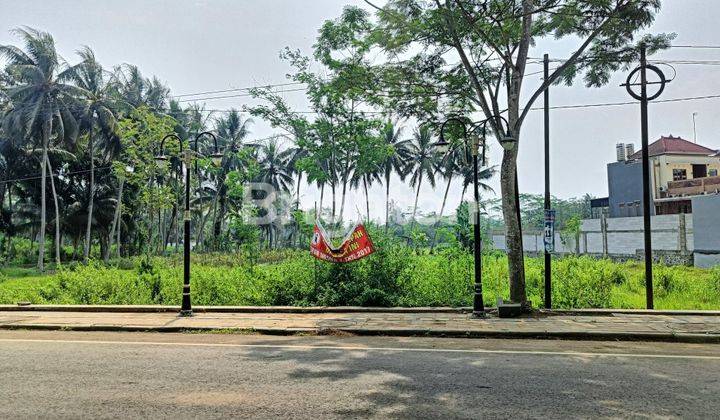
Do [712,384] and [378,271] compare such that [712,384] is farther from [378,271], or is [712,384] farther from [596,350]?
[378,271]

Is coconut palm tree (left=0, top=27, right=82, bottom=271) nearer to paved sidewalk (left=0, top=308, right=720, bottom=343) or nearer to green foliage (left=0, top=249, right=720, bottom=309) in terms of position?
green foliage (left=0, top=249, right=720, bottom=309)

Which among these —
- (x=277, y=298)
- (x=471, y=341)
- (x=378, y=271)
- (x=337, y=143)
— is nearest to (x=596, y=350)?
(x=471, y=341)

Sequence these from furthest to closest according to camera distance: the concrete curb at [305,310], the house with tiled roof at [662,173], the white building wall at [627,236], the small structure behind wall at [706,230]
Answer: the house with tiled roof at [662,173], the white building wall at [627,236], the small structure behind wall at [706,230], the concrete curb at [305,310]

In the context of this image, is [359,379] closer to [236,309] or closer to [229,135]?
[236,309]

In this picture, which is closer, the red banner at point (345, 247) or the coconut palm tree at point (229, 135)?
the red banner at point (345, 247)

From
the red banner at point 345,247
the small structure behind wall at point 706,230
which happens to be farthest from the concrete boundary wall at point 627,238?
the red banner at point 345,247

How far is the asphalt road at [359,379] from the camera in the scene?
498cm

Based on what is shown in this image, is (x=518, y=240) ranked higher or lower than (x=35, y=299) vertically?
higher

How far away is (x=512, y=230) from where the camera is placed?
11625 mm

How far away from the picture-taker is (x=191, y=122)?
138 feet

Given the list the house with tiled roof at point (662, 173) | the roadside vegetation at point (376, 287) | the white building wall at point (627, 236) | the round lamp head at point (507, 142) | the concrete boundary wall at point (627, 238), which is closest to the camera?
the round lamp head at point (507, 142)

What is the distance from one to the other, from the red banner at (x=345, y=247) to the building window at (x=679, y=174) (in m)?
38.7

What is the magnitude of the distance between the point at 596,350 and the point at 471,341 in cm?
206

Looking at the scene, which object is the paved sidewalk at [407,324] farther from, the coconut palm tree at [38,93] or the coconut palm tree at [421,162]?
the coconut palm tree at [421,162]
